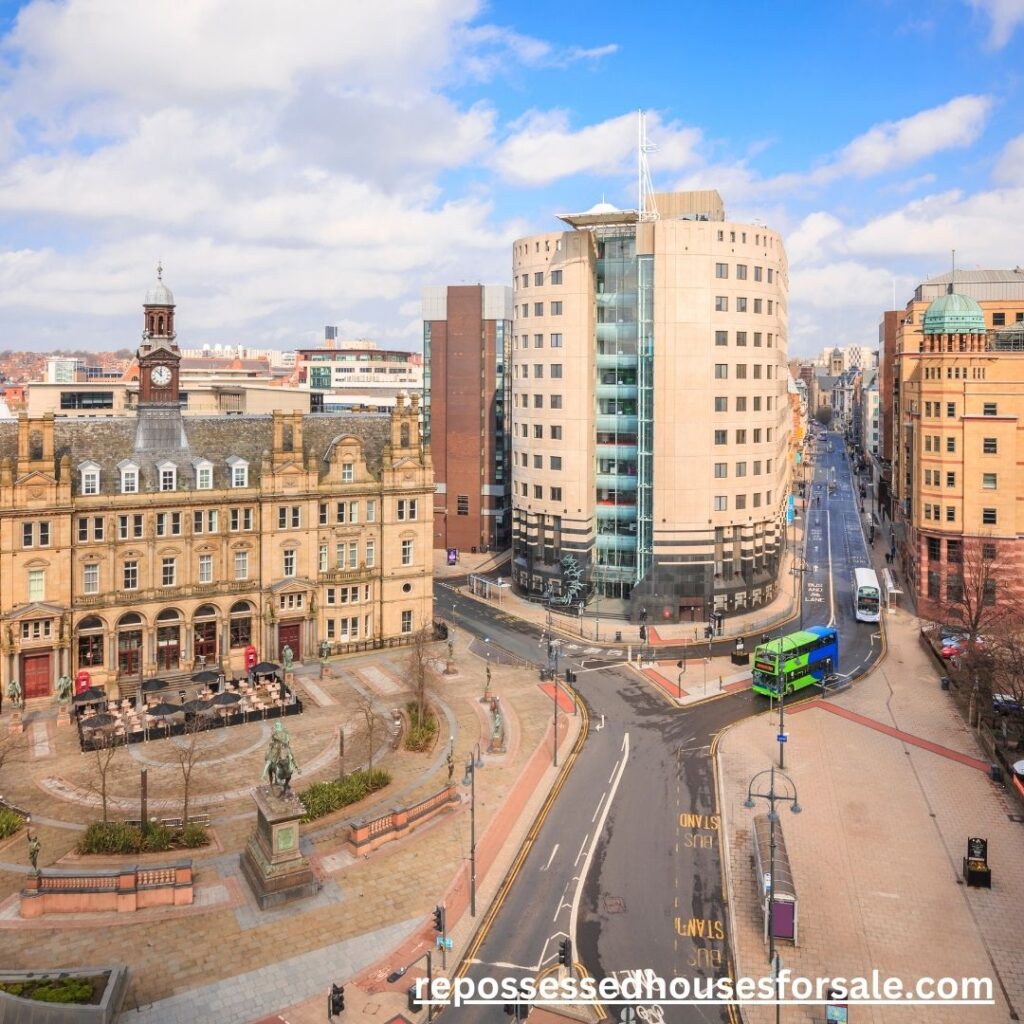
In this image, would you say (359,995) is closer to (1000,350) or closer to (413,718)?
(413,718)

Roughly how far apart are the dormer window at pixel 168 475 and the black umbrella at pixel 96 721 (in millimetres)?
21109

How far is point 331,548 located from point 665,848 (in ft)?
145

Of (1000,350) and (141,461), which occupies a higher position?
(1000,350)

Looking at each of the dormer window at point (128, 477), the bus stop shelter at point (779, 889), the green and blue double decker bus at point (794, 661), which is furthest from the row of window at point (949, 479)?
the dormer window at point (128, 477)

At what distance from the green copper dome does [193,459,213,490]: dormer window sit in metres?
76.6

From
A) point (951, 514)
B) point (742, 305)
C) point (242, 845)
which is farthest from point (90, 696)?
point (951, 514)

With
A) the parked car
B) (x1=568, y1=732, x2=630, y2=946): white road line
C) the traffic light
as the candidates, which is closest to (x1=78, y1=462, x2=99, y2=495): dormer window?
(x1=568, y1=732, x2=630, y2=946): white road line

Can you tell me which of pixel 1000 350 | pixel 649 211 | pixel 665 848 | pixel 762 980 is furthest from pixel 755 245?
pixel 762 980

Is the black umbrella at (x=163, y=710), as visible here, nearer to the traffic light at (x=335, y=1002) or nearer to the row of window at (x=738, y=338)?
the traffic light at (x=335, y=1002)

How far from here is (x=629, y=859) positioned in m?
47.2

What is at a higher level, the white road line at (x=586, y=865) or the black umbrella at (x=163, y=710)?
the black umbrella at (x=163, y=710)

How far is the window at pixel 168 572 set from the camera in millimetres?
74625

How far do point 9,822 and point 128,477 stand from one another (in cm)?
3208

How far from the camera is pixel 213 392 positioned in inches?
4970
